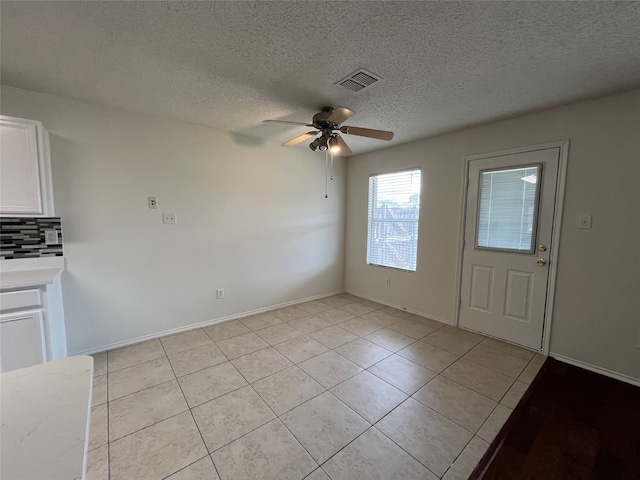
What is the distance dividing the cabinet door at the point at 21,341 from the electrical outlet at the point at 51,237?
726mm

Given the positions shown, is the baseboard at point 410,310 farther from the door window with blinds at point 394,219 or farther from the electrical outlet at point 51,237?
the electrical outlet at point 51,237

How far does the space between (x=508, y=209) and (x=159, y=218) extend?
3730 millimetres

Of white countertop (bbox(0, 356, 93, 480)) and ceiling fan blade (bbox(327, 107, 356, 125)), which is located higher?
ceiling fan blade (bbox(327, 107, 356, 125))

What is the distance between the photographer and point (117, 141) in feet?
8.25

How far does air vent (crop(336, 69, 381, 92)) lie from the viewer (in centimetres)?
189

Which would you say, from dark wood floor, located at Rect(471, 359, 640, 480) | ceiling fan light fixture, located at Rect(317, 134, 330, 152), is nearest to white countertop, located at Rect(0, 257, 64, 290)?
ceiling fan light fixture, located at Rect(317, 134, 330, 152)

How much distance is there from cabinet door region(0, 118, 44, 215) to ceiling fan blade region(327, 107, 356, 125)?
7.45 ft

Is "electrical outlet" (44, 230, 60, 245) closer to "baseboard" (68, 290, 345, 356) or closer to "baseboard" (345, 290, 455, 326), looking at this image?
"baseboard" (68, 290, 345, 356)

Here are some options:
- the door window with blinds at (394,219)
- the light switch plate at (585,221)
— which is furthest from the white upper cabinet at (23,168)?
the light switch plate at (585,221)

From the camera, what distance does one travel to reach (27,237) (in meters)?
2.15

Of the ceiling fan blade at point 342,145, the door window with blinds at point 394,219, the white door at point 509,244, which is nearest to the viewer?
the ceiling fan blade at point 342,145

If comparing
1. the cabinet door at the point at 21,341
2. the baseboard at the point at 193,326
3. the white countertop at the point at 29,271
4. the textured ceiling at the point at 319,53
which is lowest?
the baseboard at the point at 193,326

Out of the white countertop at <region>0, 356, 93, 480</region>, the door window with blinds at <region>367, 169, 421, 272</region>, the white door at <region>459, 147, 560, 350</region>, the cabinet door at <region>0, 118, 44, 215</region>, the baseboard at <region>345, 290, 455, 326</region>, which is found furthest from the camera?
the door window with blinds at <region>367, 169, 421, 272</region>

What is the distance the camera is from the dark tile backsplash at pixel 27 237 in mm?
2061
